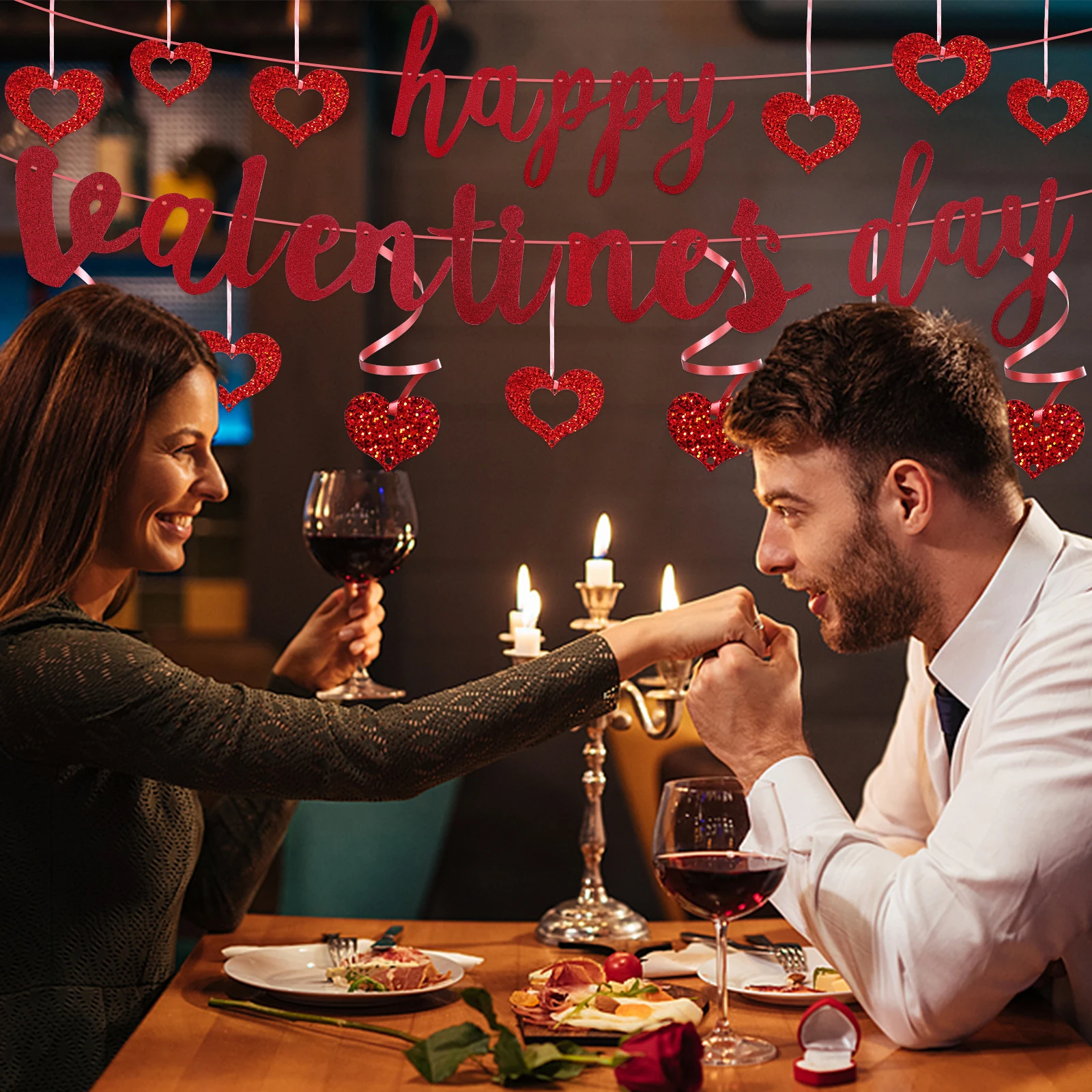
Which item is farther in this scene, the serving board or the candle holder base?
the candle holder base

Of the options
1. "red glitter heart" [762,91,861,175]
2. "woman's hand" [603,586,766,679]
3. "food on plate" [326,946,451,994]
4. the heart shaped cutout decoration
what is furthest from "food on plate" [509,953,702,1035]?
"red glitter heart" [762,91,861,175]

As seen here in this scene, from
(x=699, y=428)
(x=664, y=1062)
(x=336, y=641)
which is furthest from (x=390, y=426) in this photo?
(x=664, y=1062)

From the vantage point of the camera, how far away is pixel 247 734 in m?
1.43

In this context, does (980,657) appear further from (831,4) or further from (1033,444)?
(831,4)

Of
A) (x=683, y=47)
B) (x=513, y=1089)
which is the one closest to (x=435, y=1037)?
(x=513, y=1089)

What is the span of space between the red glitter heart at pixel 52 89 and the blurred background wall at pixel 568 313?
0.80 m

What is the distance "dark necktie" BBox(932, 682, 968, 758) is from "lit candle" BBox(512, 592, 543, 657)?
1.74ft

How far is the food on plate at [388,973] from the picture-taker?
1.42 m

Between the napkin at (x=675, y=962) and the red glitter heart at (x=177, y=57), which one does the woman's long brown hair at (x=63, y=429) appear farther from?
the napkin at (x=675, y=962)

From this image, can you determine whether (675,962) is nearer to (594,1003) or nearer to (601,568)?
(594,1003)

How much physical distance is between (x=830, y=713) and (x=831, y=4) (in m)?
1.42

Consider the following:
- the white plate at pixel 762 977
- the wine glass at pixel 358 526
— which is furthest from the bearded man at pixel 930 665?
the wine glass at pixel 358 526

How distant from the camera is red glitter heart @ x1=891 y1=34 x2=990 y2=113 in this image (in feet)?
5.77

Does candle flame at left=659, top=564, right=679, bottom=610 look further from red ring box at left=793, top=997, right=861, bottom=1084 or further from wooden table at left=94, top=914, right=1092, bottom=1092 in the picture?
red ring box at left=793, top=997, right=861, bottom=1084
